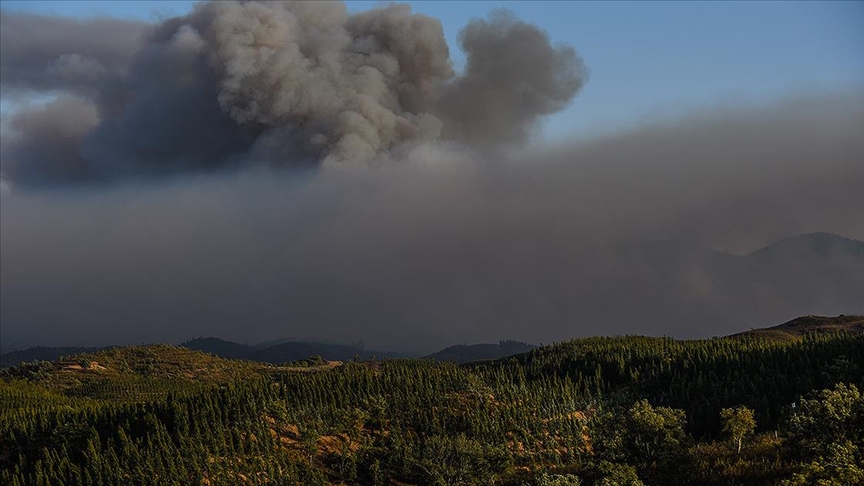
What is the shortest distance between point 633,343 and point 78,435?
13023cm

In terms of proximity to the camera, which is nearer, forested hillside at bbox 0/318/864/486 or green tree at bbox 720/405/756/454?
forested hillside at bbox 0/318/864/486

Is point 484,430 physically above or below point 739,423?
below

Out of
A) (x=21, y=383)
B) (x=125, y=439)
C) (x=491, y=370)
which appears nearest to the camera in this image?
(x=125, y=439)

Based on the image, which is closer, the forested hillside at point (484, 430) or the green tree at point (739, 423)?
the forested hillside at point (484, 430)

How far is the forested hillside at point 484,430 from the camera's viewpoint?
271ft

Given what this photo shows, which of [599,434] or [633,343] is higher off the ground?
[633,343]

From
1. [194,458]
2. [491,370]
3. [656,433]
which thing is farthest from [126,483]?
[491,370]

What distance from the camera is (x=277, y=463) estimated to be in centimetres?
8906

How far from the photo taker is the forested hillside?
8256 cm

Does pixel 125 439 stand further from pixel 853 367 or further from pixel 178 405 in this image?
pixel 853 367

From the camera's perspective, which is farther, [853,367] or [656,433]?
[853,367]

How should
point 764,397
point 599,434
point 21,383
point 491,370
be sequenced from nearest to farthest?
point 599,434, point 764,397, point 491,370, point 21,383

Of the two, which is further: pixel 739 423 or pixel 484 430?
pixel 484 430

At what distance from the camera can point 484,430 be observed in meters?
107
